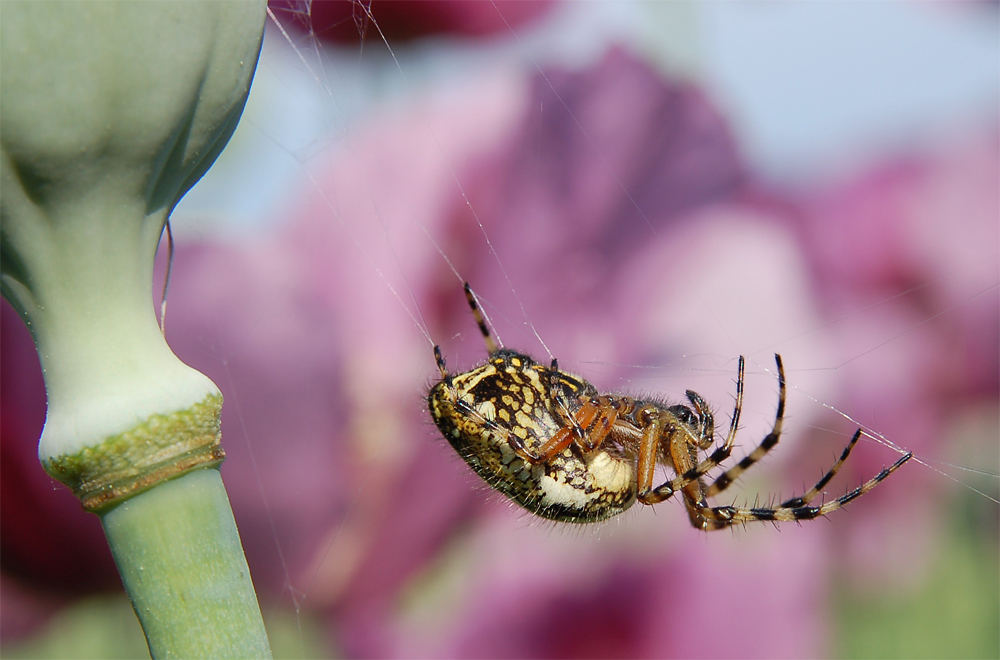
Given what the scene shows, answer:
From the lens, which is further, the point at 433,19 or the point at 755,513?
the point at 433,19

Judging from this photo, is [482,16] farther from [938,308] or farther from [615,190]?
[938,308]

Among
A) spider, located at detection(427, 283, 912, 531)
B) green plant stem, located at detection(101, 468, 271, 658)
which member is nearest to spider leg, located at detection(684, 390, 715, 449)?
spider, located at detection(427, 283, 912, 531)

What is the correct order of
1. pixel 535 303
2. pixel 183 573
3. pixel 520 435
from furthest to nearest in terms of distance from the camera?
pixel 535 303
pixel 520 435
pixel 183 573

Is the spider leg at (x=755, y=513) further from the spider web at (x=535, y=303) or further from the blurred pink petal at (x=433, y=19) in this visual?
the blurred pink petal at (x=433, y=19)

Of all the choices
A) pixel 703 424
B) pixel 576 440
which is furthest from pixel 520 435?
pixel 703 424

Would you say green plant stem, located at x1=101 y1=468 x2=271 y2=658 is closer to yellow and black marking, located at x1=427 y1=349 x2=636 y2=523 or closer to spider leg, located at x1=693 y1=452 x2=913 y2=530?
yellow and black marking, located at x1=427 y1=349 x2=636 y2=523

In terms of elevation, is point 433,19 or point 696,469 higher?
point 433,19

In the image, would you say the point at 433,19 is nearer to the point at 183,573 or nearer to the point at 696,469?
the point at 696,469
